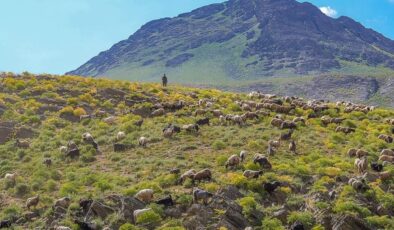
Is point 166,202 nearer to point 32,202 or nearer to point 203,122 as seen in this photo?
point 32,202

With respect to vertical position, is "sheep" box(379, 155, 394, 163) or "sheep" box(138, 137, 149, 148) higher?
"sheep" box(138, 137, 149, 148)

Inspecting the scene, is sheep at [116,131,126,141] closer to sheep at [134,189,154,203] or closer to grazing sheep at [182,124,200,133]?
grazing sheep at [182,124,200,133]

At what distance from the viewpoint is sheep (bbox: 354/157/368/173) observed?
99.5ft

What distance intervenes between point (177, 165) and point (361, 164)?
1046 cm

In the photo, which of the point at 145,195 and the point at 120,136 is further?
the point at 120,136

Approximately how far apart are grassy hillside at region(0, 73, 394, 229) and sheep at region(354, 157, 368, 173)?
0.38m

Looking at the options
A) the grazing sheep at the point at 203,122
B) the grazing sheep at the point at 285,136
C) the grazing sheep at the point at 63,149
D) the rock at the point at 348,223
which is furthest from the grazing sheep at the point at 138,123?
the rock at the point at 348,223

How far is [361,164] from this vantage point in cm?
3041

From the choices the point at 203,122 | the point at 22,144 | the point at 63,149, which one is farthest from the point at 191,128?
the point at 22,144

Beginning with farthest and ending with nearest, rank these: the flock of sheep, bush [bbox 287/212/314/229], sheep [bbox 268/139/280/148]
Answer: sheep [bbox 268/139/280/148], the flock of sheep, bush [bbox 287/212/314/229]

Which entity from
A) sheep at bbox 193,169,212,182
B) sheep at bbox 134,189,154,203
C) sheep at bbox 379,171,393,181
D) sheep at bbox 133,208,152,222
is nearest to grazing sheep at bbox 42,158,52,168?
sheep at bbox 134,189,154,203

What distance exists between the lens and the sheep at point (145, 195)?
82.5ft

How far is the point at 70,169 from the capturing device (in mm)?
30859

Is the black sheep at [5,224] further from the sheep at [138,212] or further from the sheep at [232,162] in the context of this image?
the sheep at [232,162]
